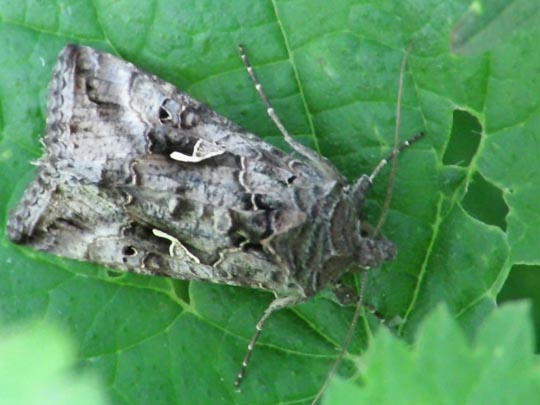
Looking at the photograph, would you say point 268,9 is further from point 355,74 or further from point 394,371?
point 394,371

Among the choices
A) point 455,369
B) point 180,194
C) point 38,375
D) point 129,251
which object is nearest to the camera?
point 38,375

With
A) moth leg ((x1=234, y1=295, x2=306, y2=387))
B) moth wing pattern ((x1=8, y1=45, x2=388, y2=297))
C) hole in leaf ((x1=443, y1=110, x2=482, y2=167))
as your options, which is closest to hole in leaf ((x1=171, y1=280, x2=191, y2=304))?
moth wing pattern ((x1=8, y1=45, x2=388, y2=297))

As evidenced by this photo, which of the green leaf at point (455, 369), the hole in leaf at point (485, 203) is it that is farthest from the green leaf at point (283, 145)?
the green leaf at point (455, 369)

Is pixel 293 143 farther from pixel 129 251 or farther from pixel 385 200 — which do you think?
pixel 129 251

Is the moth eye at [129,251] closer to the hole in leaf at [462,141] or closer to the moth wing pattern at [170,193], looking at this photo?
the moth wing pattern at [170,193]

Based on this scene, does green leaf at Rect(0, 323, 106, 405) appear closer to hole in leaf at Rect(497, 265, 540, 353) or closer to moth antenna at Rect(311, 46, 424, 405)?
moth antenna at Rect(311, 46, 424, 405)

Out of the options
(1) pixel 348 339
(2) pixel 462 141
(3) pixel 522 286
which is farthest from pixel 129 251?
(3) pixel 522 286

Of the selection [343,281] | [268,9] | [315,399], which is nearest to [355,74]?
[268,9]
